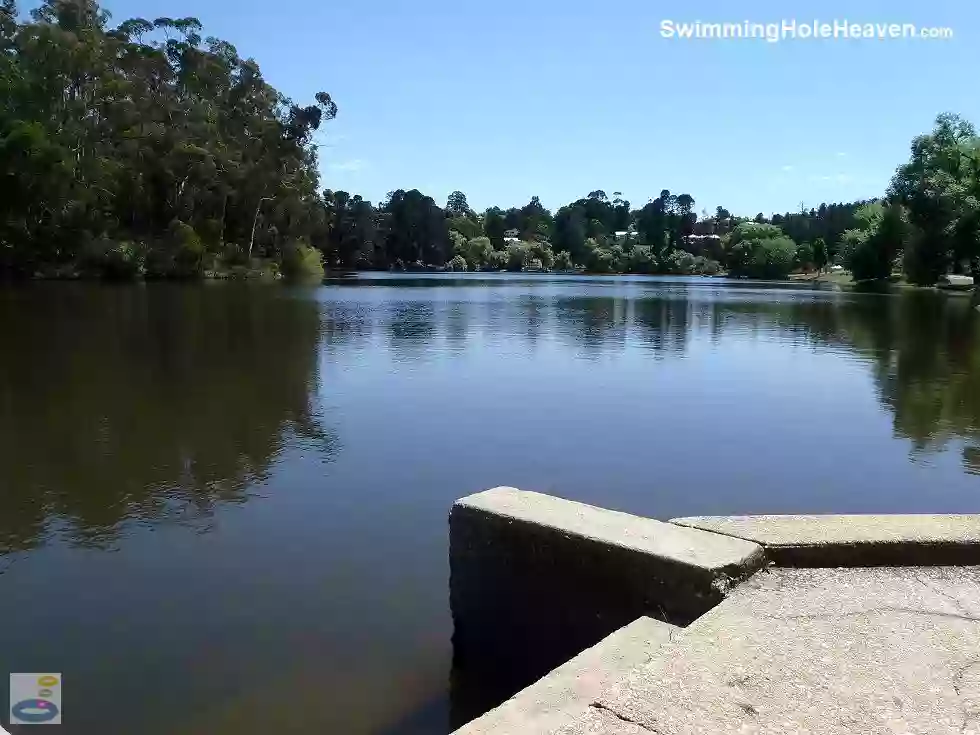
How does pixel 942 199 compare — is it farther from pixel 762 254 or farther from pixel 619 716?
pixel 619 716

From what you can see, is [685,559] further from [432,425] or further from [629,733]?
[432,425]

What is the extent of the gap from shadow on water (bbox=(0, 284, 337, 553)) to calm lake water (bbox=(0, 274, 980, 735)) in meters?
0.05

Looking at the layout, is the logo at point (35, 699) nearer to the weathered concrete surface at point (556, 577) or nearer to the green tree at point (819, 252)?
the weathered concrete surface at point (556, 577)

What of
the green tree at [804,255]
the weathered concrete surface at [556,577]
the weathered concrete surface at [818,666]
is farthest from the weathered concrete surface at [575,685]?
the green tree at [804,255]

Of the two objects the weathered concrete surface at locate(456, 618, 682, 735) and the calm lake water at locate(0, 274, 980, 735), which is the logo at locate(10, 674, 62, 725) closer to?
the calm lake water at locate(0, 274, 980, 735)

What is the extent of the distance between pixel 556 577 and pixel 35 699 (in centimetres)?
295

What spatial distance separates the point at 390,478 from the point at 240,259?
67042 mm

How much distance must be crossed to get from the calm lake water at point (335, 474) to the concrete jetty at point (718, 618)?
87cm

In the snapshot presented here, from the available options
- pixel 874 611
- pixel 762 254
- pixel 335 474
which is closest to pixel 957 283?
pixel 762 254

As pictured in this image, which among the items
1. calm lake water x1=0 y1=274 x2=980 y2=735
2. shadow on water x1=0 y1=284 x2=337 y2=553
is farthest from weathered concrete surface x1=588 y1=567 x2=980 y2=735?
shadow on water x1=0 y1=284 x2=337 y2=553

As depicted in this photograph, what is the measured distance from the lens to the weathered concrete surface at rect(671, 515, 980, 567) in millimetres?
4477

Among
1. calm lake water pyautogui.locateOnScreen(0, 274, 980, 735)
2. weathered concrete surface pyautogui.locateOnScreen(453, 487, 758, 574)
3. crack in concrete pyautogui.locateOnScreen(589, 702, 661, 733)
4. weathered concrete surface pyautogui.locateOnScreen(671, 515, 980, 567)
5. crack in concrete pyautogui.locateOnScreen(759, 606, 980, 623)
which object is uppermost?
weathered concrete surface pyautogui.locateOnScreen(453, 487, 758, 574)

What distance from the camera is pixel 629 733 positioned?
2.85m

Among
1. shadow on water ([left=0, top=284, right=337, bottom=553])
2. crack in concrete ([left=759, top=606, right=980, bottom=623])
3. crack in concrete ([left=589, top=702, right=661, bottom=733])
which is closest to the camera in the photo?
crack in concrete ([left=589, top=702, right=661, bottom=733])
